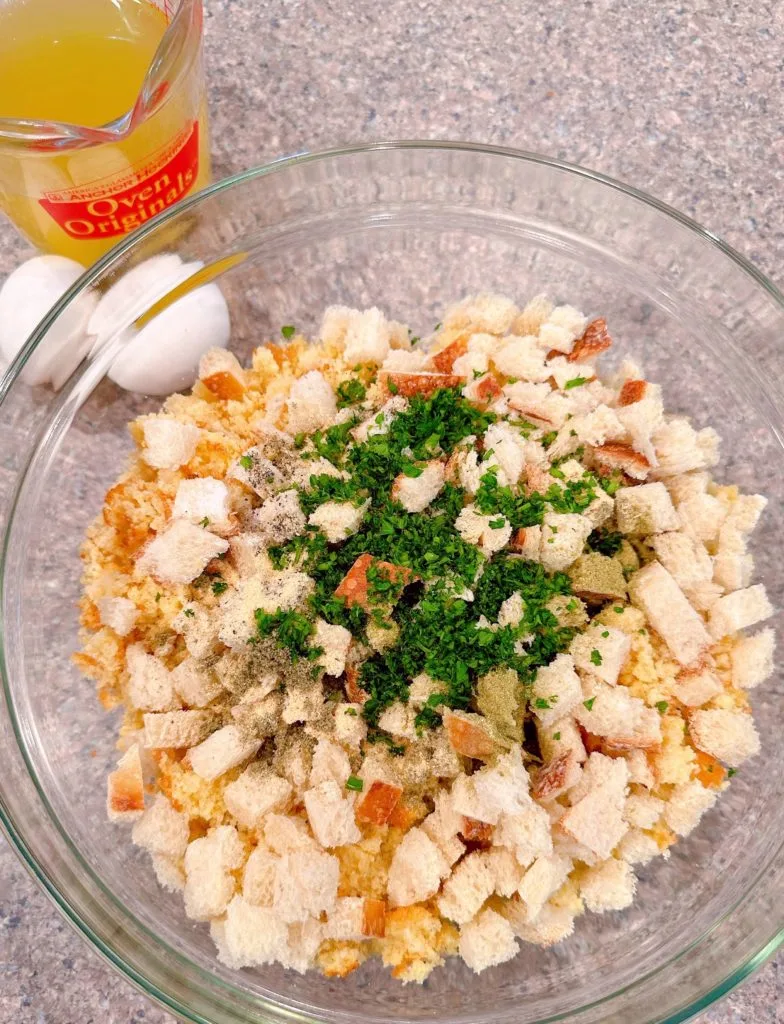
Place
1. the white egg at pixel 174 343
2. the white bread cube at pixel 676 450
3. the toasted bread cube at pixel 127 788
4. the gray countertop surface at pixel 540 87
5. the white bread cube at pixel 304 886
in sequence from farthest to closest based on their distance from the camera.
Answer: the gray countertop surface at pixel 540 87 → the white egg at pixel 174 343 → the white bread cube at pixel 676 450 → the toasted bread cube at pixel 127 788 → the white bread cube at pixel 304 886

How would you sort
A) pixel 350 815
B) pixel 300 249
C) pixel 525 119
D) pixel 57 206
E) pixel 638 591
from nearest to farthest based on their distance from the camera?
pixel 350 815
pixel 638 591
pixel 57 206
pixel 300 249
pixel 525 119

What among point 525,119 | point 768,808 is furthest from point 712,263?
point 768,808

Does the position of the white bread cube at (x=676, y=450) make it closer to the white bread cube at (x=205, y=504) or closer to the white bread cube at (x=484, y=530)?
the white bread cube at (x=484, y=530)

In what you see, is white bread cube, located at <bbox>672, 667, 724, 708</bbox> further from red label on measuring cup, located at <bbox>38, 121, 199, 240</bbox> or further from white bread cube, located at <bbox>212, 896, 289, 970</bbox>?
red label on measuring cup, located at <bbox>38, 121, 199, 240</bbox>

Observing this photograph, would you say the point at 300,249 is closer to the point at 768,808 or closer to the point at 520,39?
the point at 520,39

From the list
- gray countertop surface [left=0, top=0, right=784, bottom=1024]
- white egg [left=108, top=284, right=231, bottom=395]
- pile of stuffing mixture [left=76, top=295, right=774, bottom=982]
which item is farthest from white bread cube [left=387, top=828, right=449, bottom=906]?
gray countertop surface [left=0, top=0, right=784, bottom=1024]

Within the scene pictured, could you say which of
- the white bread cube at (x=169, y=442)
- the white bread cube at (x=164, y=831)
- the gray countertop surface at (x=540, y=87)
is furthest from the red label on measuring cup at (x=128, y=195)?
the white bread cube at (x=164, y=831)
